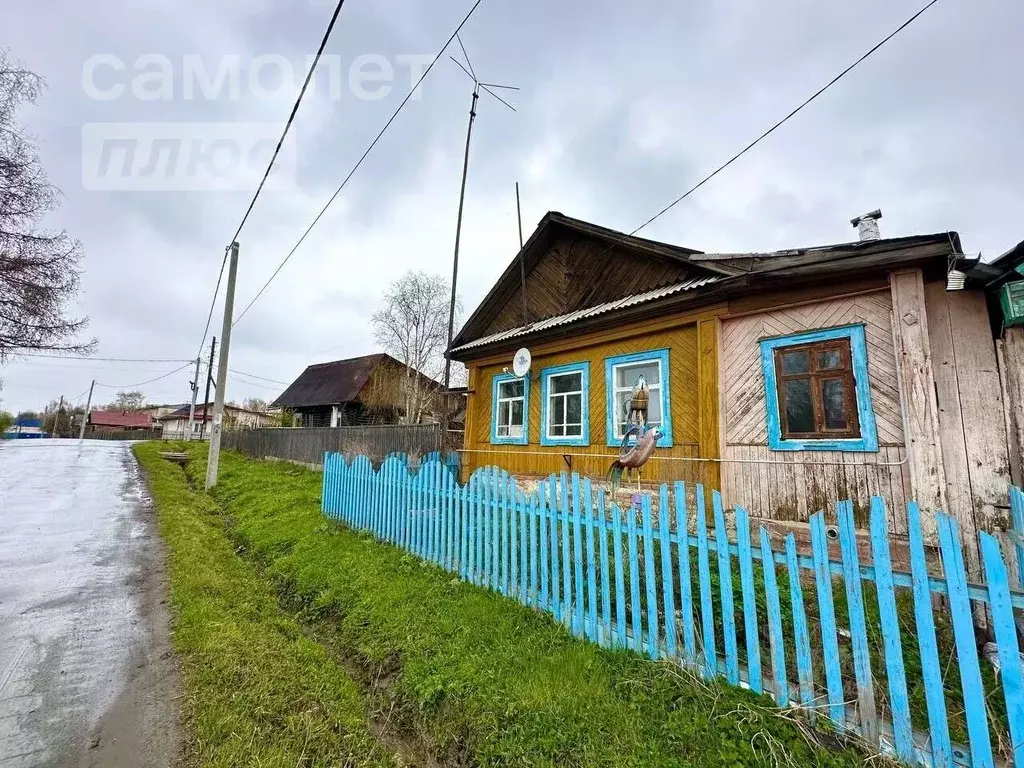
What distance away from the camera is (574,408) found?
30.2 feet

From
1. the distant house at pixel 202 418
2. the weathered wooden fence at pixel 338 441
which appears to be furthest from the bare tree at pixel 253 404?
the weathered wooden fence at pixel 338 441

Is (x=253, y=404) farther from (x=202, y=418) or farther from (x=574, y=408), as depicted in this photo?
(x=574, y=408)

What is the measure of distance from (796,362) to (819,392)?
1.60 feet

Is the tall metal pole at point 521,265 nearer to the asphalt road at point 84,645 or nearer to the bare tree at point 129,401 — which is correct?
the asphalt road at point 84,645

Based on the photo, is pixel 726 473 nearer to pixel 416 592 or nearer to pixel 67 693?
pixel 416 592

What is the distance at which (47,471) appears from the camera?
14438mm

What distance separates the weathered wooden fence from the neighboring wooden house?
4.70 m

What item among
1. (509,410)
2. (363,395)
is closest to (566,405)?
(509,410)

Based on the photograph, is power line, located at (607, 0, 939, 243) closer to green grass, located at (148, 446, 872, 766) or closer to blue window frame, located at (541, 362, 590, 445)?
blue window frame, located at (541, 362, 590, 445)

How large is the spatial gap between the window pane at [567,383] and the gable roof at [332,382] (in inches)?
843

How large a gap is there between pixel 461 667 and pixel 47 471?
1875 cm

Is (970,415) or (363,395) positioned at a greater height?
(363,395)

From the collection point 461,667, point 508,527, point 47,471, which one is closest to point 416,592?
point 508,527

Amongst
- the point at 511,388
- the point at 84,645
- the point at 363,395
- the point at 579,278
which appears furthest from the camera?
the point at 363,395
